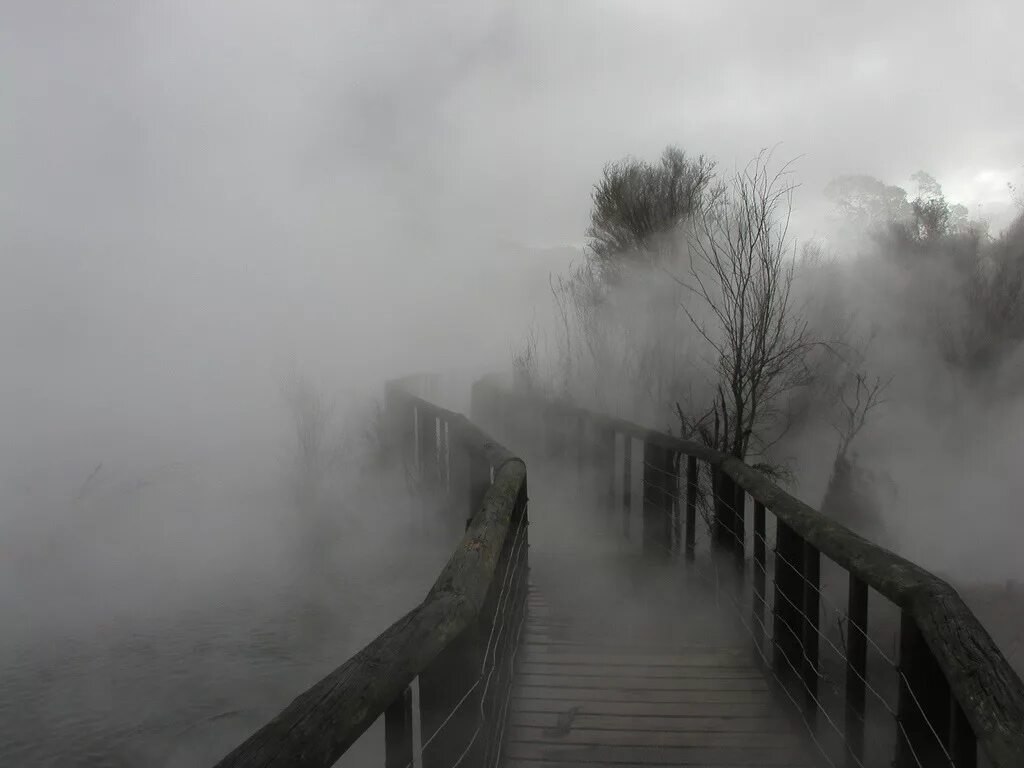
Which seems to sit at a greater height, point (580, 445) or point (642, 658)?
point (580, 445)

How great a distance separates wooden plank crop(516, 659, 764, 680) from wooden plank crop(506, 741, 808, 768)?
24.0 inches

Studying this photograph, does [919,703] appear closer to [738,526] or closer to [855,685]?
[855,685]

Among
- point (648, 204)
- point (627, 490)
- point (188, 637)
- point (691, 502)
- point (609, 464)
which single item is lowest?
point (188, 637)

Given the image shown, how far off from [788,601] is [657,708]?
24.0 inches

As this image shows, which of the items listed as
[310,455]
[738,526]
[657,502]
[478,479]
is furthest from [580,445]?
[310,455]

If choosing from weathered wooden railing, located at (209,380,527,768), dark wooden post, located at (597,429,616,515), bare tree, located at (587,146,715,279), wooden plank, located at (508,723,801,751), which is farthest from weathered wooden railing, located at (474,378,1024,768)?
bare tree, located at (587,146,715,279)

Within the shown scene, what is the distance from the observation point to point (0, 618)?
8.98 metres

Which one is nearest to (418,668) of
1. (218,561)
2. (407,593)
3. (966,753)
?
(966,753)

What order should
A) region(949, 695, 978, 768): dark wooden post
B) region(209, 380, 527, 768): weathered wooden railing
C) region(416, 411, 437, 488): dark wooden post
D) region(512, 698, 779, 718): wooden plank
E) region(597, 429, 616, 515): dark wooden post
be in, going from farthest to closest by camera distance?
region(416, 411, 437, 488): dark wooden post → region(597, 429, 616, 515): dark wooden post → region(512, 698, 779, 718): wooden plank → region(949, 695, 978, 768): dark wooden post → region(209, 380, 527, 768): weathered wooden railing

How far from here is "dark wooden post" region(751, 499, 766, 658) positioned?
3.38 meters

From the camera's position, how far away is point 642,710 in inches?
116

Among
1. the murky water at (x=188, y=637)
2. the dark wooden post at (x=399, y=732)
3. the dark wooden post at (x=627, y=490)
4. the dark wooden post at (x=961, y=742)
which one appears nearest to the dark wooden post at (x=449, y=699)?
the dark wooden post at (x=399, y=732)

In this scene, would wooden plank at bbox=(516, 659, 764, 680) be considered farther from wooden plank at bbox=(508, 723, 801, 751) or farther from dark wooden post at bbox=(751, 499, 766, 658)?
wooden plank at bbox=(508, 723, 801, 751)

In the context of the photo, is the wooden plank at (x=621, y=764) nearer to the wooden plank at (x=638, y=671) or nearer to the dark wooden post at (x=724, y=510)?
the wooden plank at (x=638, y=671)
